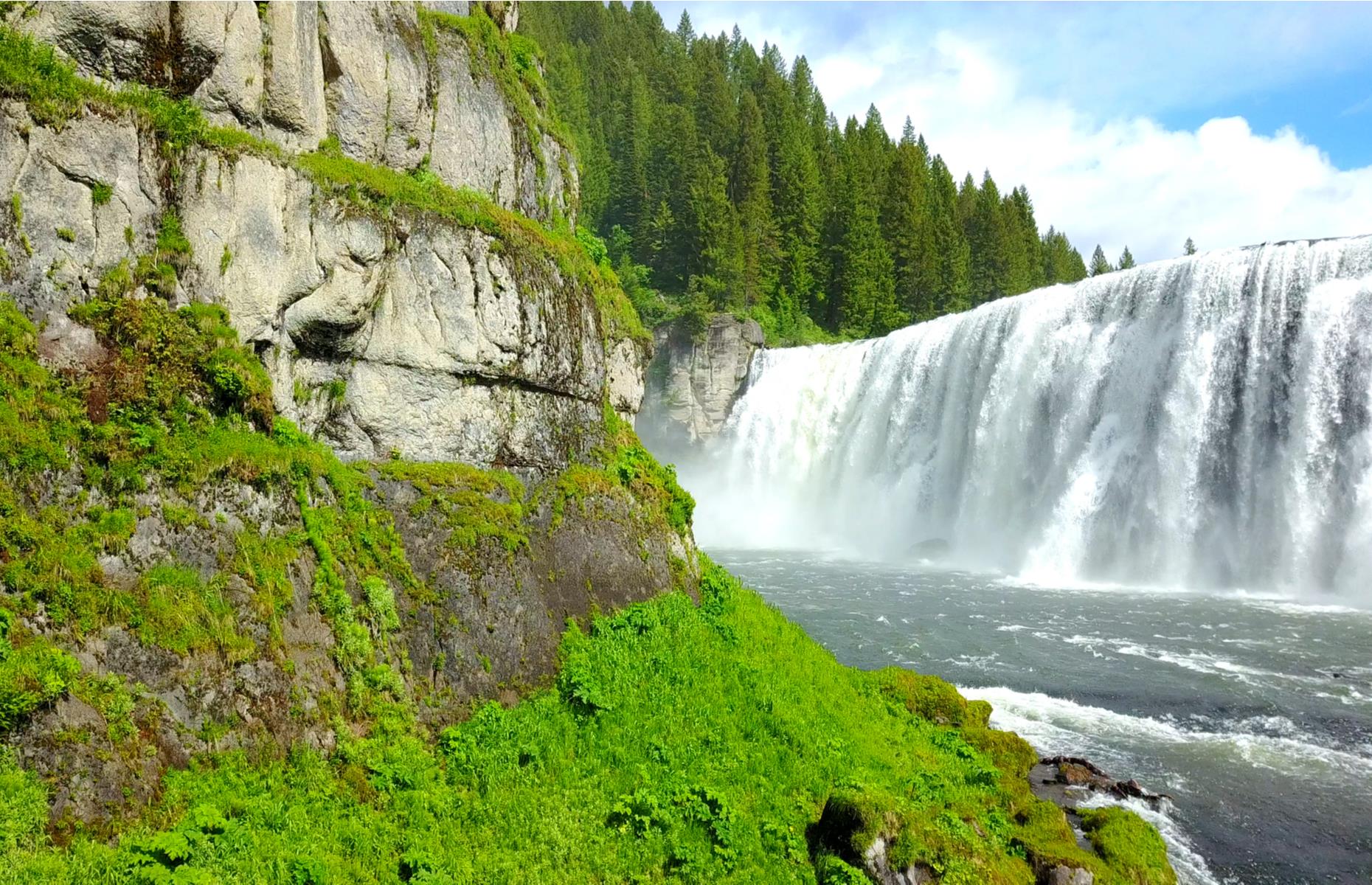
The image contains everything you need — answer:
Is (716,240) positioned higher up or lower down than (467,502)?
higher up

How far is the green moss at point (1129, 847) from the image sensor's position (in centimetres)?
802

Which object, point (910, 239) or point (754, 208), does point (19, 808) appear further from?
point (910, 239)

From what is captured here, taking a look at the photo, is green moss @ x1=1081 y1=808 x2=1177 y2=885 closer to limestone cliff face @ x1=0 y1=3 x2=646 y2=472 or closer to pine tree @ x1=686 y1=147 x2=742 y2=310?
limestone cliff face @ x1=0 y1=3 x2=646 y2=472

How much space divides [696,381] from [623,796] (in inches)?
1526

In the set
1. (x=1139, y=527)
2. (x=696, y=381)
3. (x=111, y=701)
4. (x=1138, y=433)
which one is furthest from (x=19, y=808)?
(x=696, y=381)

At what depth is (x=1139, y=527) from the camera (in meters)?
25.6

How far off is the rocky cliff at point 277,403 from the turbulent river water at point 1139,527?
806 centimetres

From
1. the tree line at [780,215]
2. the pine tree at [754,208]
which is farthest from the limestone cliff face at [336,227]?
the pine tree at [754,208]

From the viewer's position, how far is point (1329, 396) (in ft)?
73.0

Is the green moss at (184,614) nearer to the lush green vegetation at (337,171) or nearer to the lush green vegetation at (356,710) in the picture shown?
the lush green vegetation at (356,710)

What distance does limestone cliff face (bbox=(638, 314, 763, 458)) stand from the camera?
1794 inches

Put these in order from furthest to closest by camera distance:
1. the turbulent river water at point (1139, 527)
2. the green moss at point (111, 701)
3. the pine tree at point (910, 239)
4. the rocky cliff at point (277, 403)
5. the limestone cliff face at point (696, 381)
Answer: the pine tree at point (910, 239) → the limestone cliff face at point (696, 381) → the turbulent river water at point (1139, 527) → the rocky cliff at point (277, 403) → the green moss at point (111, 701)

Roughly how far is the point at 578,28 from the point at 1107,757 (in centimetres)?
9941

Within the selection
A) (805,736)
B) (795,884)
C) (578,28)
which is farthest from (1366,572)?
(578,28)
